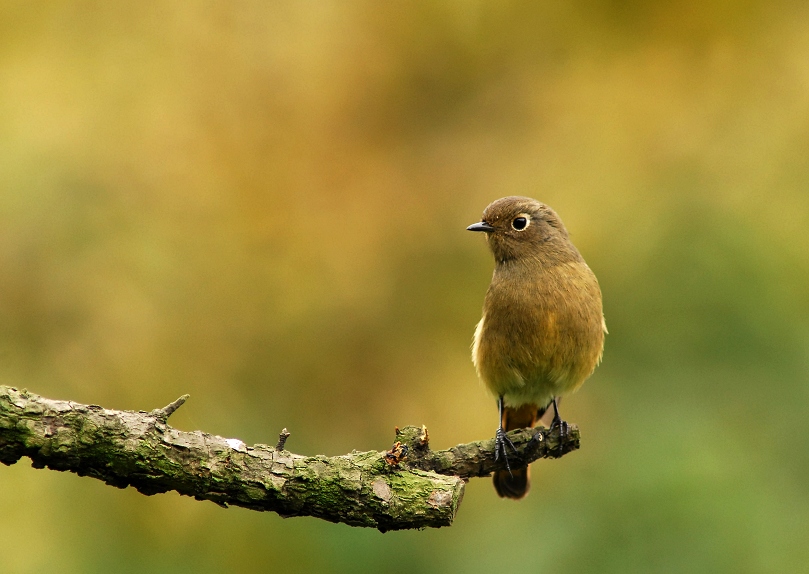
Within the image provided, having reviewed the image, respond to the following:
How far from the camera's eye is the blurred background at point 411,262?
5.84 meters

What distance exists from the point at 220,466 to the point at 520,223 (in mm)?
3082

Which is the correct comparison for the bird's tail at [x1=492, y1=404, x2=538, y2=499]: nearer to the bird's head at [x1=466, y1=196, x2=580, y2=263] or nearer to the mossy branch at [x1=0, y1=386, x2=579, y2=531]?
the bird's head at [x1=466, y1=196, x2=580, y2=263]

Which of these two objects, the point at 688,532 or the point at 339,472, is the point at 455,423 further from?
the point at 339,472

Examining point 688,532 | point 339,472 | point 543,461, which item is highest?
point 543,461

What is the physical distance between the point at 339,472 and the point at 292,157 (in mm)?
4740

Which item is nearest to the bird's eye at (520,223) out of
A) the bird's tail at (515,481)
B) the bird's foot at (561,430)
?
the bird's tail at (515,481)

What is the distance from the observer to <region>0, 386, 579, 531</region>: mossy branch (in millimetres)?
3033

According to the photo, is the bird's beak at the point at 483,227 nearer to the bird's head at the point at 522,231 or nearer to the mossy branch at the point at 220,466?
the bird's head at the point at 522,231

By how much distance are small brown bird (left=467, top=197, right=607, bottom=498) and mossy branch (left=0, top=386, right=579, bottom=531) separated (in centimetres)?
174

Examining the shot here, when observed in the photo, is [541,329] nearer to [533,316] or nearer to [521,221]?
[533,316]

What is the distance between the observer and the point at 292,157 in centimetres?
772

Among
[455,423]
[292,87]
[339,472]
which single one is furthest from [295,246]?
[339,472]

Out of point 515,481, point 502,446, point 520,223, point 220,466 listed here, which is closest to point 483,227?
point 520,223

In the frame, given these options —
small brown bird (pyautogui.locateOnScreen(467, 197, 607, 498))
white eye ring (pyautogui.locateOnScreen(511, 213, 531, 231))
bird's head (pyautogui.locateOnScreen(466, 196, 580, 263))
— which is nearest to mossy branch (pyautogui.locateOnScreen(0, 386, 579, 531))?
small brown bird (pyautogui.locateOnScreen(467, 197, 607, 498))
